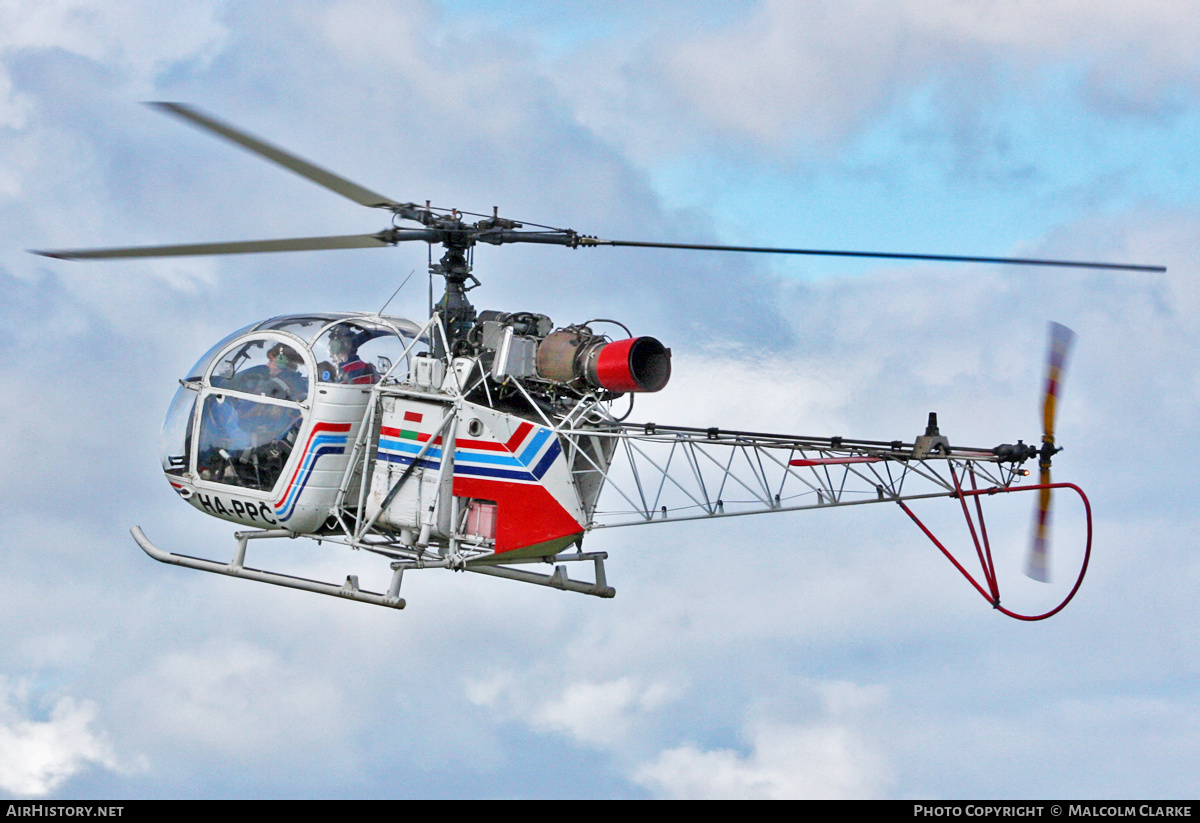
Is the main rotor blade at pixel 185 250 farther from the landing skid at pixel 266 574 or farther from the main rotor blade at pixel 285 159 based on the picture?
the landing skid at pixel 266 574

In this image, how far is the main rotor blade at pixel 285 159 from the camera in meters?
15.5

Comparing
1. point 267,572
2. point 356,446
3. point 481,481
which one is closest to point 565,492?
point 481,481

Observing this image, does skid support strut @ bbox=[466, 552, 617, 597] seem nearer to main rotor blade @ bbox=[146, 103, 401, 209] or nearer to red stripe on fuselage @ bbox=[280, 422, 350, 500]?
red stripe on fuselage @ bbox=[280, 422, 350, 500]

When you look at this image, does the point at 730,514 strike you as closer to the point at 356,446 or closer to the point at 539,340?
the point at 539,340

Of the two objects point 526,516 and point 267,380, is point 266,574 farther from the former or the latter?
point 526,516

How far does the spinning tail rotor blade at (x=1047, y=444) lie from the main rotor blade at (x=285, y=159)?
829cm

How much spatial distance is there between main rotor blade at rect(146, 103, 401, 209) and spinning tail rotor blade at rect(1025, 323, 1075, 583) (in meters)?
8.29

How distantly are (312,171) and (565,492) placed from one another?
4.86m

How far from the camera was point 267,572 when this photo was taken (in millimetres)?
19859

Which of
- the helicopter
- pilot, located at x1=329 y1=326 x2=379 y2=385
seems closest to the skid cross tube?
A: the helicopter

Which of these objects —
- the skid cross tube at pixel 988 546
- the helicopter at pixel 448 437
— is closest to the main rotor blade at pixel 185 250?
the helicopter at pixel 448 437

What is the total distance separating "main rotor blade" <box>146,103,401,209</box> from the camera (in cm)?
1550

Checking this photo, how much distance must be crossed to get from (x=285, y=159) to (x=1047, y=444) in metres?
9.41

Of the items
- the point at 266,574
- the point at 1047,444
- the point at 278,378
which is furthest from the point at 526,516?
the point at 1047,444
